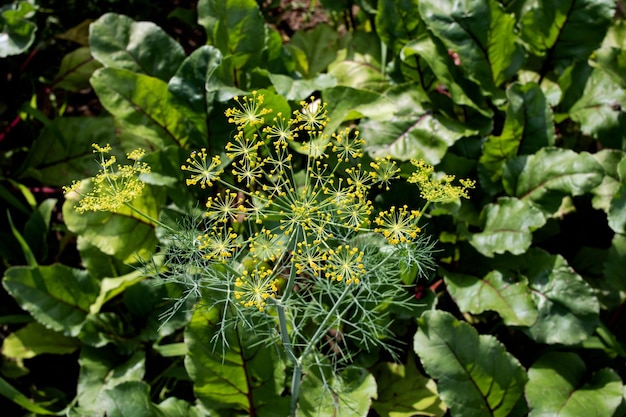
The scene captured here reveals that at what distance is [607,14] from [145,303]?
292cm

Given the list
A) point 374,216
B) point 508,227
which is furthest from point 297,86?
point 508,227

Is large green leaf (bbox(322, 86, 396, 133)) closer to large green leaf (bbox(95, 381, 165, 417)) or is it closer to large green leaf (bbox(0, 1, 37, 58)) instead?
large green leaf (bbox(95, 381, 165, 417))

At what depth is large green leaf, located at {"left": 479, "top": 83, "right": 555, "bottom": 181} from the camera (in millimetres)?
3283

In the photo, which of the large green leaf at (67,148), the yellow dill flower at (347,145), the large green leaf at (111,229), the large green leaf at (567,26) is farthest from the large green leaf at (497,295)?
the large green leaf at (67,148)

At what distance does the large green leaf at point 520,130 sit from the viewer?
3283 millimetres

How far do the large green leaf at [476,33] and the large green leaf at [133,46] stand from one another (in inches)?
55.1

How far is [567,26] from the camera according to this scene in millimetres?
3545

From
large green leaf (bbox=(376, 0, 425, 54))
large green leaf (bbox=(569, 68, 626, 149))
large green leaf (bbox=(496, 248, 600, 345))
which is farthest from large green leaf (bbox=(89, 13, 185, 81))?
large green leaf (bbox=(569, 68, 626, 149))

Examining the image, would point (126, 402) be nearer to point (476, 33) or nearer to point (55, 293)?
point (55, 293)

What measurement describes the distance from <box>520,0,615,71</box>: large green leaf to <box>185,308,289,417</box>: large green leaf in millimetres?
2281

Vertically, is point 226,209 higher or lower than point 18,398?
higher

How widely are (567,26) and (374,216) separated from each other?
1587mm

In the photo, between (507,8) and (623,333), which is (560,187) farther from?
(507,8)

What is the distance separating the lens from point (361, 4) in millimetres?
3818
